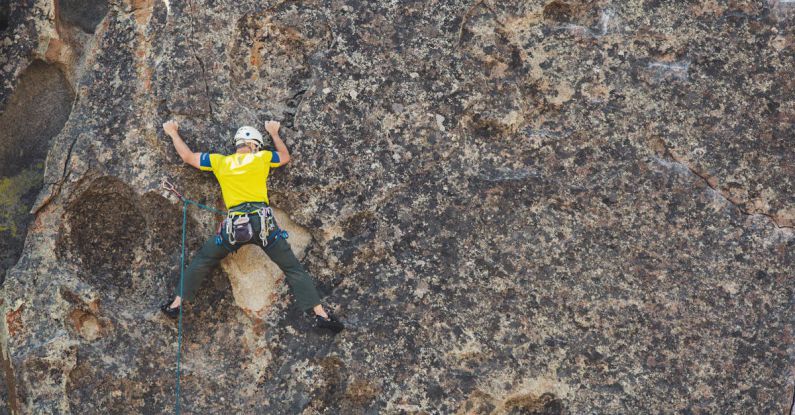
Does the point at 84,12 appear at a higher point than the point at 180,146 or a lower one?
higher

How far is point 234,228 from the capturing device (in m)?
6.28

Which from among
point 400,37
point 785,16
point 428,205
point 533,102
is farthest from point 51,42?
point 785,16

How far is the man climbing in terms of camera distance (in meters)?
6.34

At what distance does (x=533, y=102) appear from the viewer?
22.1 feet

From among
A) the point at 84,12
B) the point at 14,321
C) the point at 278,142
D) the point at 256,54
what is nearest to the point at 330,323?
the point at 278,142

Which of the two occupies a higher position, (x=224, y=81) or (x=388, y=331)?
(x=224, y=81)

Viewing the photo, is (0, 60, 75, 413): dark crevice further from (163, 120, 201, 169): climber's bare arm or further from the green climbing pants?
the green climbing pants

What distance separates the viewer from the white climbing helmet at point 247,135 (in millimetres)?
6422

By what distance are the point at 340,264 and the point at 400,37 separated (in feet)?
5.57

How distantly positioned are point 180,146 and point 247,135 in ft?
1.62

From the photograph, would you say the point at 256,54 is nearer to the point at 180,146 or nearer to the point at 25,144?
the point at 180,146

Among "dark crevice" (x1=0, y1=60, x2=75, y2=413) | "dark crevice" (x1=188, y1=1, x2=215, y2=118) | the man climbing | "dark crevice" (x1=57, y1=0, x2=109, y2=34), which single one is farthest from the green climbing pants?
"dark crevice" (x1=57, y1=0, x2=109, y2=34)

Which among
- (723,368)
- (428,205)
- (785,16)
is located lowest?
(723,368)

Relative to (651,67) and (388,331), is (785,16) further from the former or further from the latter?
(388,331)
